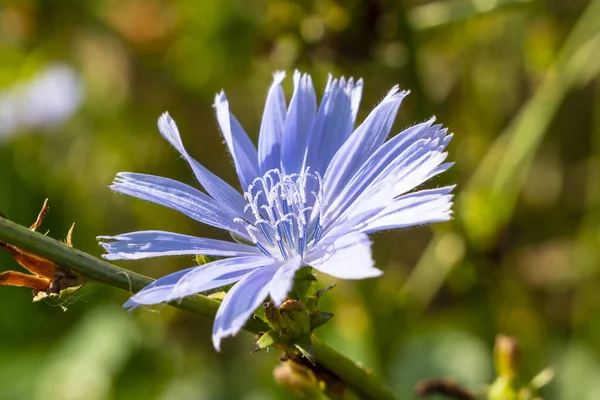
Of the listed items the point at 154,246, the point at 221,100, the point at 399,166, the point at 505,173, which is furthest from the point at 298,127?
the point at 505,173

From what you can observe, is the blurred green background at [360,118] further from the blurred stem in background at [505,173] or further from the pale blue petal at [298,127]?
the pale blue petal at [298,127]

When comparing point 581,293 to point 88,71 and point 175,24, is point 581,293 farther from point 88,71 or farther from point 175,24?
point 88,71

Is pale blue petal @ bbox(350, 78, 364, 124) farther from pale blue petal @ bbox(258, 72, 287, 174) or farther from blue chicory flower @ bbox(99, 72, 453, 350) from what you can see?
pale blue petal @ bbox(258, 72, 287, 174)

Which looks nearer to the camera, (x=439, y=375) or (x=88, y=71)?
(x=439, y=375)

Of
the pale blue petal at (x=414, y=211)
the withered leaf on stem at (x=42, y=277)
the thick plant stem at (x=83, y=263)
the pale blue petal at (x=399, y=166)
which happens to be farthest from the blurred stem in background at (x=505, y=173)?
the withered leaf on stem at (x=42, y=277)

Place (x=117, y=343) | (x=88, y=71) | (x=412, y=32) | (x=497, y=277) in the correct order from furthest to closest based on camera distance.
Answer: (x=88, y=71)
(x=117, y=343)
(x=497, y=277)
(x=412, y=32)

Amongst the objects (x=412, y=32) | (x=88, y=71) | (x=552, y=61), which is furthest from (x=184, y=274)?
(x=88, y=71)
